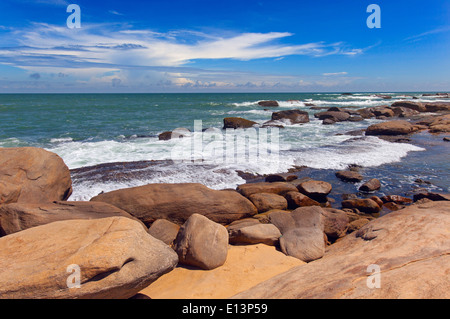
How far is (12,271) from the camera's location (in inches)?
110

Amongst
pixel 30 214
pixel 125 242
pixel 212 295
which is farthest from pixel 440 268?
pixel 30 214

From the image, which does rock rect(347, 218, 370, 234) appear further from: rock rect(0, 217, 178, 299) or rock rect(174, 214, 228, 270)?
rock rect(0, 217, 178, 299)

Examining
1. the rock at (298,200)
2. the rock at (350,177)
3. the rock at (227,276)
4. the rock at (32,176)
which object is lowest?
the rock at (227,276)

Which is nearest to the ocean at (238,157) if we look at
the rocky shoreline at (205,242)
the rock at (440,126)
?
the rocky shoreline at (205,242)

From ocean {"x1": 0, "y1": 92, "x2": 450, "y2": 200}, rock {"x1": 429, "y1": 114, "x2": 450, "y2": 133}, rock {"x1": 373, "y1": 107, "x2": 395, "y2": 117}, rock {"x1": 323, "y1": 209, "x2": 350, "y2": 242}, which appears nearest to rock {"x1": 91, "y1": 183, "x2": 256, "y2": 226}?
rock {"x1": 323, "y1": 209, "x2": 350, "y2": 242}

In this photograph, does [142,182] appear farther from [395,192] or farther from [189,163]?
[395,192]

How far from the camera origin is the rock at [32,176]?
19.4ft

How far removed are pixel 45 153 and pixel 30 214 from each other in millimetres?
2830

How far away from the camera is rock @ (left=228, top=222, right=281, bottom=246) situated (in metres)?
4.93

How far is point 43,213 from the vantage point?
4.73 metres

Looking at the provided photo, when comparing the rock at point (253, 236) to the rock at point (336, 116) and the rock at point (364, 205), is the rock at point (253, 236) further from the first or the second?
the rock at point (336, 116)

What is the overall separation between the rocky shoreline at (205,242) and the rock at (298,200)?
Answer: 0.09ft

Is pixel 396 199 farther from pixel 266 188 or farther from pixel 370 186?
pixel 266 188

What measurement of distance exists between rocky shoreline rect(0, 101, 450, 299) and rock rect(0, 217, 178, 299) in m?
0.01
